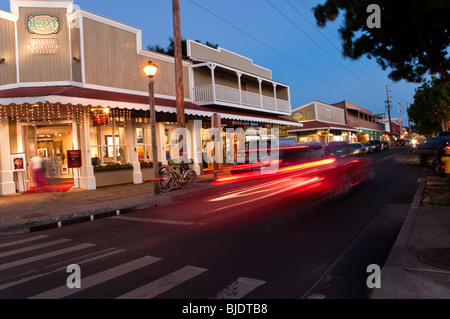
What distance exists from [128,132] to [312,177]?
29.6 ft

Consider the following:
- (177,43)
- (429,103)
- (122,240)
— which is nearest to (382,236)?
(122,240)

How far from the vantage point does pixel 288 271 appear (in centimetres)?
425

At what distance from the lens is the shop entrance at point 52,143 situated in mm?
14266

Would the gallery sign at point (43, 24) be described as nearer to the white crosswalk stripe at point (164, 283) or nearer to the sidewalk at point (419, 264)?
the white crosswalk stripe at point (164, 283)

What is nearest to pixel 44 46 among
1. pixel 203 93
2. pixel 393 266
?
pixel 203 93

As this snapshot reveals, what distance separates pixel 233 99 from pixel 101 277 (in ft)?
59.7

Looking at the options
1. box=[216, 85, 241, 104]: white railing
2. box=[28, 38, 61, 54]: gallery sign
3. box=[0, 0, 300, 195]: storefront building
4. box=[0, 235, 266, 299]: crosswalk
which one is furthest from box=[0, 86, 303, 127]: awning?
box=[0, 235, 266, 299]: crosswalk

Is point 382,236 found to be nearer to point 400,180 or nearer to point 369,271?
point 369,271

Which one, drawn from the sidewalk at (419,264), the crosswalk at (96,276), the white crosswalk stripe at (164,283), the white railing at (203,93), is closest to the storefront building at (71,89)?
the white railing at (203,93)

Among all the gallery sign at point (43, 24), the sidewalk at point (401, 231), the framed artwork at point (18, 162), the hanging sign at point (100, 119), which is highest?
the gallery sign at point (43, 24)

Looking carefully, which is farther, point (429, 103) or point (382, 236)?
point (429, 103)

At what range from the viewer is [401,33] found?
705cm

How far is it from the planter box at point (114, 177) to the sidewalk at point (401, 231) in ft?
1.39

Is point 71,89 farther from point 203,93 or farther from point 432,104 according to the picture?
point 432,104
